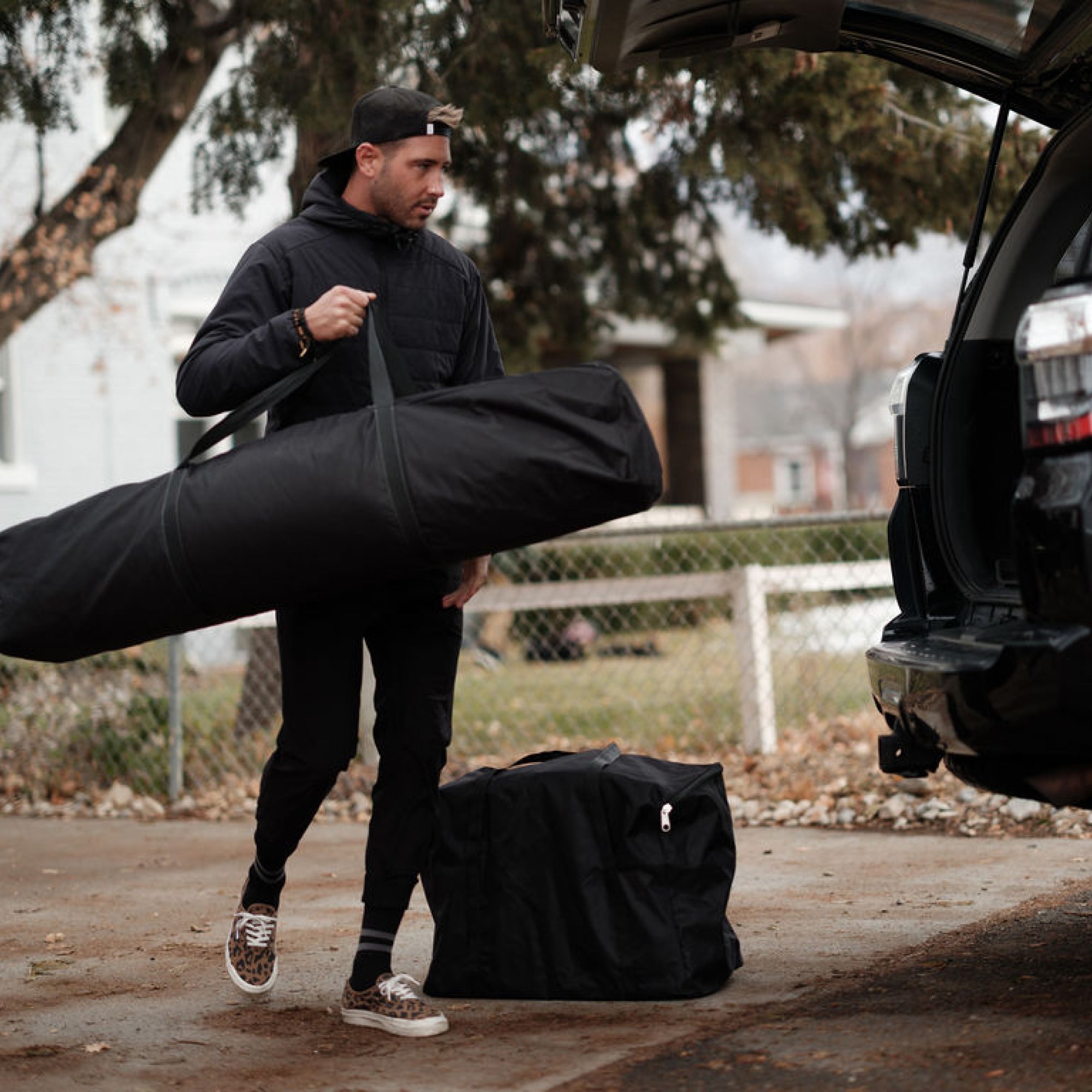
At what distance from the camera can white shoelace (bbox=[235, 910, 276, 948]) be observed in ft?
13.2

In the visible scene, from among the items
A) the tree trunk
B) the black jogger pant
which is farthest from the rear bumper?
the tree trunk

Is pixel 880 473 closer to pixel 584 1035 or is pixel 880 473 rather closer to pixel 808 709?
pixel 808 709

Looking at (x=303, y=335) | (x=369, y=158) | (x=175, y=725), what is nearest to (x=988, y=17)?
(x=369, y=158)

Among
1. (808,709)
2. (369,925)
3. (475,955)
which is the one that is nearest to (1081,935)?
(475,955)

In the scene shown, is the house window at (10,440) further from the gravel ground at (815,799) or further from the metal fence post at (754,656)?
the metal fence post at (754,656)

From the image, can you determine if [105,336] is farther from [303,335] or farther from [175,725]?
[303,335]

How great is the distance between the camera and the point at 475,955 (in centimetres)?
399

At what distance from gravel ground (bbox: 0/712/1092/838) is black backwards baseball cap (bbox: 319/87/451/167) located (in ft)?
10.4

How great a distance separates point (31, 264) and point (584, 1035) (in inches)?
242

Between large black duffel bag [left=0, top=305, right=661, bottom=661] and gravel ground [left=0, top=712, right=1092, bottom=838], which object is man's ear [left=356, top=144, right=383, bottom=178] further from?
gravel ground [left=0, top=712, right=1092, bottom=838]

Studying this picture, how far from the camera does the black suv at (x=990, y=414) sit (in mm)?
3041

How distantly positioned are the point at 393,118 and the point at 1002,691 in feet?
6.16

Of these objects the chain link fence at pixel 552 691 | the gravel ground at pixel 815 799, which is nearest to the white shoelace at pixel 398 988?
the gravel ground at pixel 815 799

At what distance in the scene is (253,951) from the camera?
401cm
